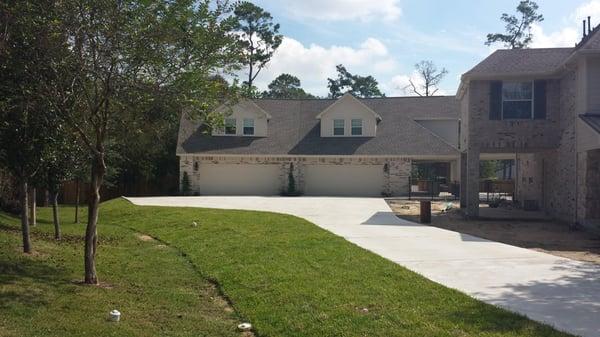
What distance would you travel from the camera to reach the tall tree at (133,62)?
8.20 meters

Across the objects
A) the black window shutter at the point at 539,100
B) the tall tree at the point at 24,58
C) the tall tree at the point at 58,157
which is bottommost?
the tall tree at the point at 58,157

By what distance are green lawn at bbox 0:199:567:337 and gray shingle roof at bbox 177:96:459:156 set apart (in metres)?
20.1

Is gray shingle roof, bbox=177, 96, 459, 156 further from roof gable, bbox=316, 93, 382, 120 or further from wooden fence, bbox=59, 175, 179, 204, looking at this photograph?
wooden fence, bbox=59, 175, 179, 204

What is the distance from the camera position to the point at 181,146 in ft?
115

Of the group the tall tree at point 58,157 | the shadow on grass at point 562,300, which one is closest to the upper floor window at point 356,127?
the tall tree at point 58,157

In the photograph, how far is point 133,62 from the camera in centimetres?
864

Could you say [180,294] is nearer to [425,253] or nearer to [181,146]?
[425,253]

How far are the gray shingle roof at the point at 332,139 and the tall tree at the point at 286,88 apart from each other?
101ft

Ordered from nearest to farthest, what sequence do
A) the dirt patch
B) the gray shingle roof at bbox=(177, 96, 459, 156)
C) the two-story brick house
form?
the dirt patch
the two-story brick house
the gray shingle roof at bbox=(177, 96, 459, 156)

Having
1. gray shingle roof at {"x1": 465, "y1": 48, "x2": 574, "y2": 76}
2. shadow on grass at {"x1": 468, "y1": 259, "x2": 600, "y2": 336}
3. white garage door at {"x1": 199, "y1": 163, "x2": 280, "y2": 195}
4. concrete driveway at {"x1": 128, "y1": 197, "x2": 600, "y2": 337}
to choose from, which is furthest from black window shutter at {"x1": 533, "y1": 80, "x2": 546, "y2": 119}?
white garage door at {"x1": 199, "y1": 163, "x2": 280, "y2": 195}

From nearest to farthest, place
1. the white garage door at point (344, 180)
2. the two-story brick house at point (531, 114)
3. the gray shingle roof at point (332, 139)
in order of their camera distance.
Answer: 1. the two-story brick house at point (531, 114)
2. the white garage door at point (344, 180)
3. the gray shingle roof at point (332, 139)

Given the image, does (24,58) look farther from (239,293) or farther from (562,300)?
(562,300)

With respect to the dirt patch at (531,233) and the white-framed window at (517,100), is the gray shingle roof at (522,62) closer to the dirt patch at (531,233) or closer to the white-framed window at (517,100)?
the white-framed window at (517,100)

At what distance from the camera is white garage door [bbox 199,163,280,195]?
34938 millimetres
